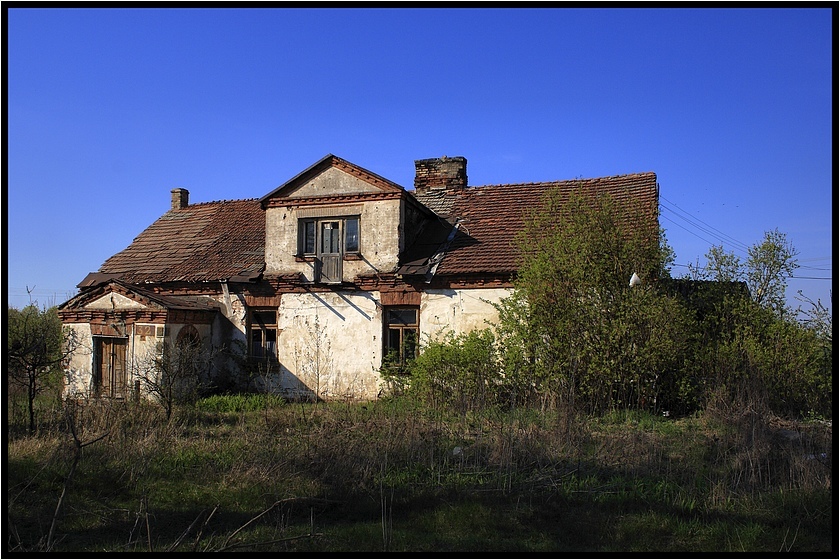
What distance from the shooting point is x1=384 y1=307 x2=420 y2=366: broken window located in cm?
1622

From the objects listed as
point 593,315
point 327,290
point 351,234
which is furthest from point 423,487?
point 351,234

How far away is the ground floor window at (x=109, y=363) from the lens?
53.7 ft

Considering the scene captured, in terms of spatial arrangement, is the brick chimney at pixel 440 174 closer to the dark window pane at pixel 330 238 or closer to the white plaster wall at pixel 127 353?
the dark window pane at pixel 330 238

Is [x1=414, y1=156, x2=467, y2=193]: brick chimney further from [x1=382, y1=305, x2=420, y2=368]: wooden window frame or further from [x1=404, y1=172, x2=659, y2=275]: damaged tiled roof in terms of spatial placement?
[x1=382, y1=305, x2=420, y2=368]: wooden window frame

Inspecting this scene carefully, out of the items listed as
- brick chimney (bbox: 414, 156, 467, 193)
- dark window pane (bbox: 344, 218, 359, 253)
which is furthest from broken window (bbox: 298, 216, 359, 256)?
brick chimney (bbox: 414, 156, 467, 193)

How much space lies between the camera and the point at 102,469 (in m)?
8.21

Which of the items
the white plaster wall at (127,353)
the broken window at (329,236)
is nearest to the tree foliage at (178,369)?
the white plaster wall at (127,353)

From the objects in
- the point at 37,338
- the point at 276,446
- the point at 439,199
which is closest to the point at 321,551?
the point at 276,446

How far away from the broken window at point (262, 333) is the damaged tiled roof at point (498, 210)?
4.36 m

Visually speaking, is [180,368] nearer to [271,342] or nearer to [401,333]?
[271,342]

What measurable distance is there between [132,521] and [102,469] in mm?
1624

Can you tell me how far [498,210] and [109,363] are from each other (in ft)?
37.1

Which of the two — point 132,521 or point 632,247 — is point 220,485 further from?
point 632,247

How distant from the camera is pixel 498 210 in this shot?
58.7 feet
